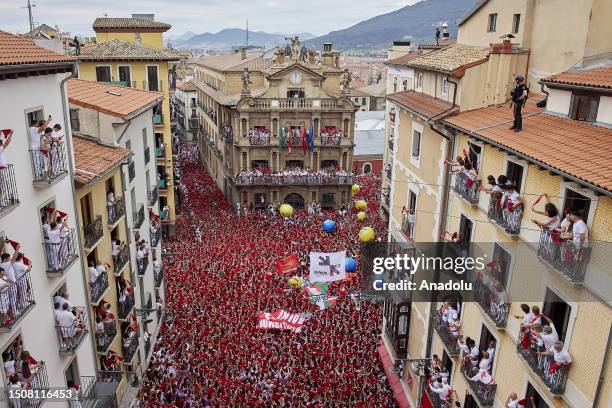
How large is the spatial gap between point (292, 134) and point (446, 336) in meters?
34.5

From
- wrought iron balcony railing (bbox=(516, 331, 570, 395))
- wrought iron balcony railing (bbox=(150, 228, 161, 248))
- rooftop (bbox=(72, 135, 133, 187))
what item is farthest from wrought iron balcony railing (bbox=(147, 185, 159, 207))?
wrought iron balcony railing (bbox=(516, 331, 570, 395))

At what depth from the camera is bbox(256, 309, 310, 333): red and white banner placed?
28.3 m

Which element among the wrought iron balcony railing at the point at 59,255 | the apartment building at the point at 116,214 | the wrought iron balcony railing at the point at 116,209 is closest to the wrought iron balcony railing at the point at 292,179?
the apartment building at the point at 116,214

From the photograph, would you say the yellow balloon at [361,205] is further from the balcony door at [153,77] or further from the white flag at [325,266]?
the balcony door at [153,77]

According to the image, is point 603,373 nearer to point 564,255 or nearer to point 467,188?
point 564,255

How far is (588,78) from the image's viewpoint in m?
13.7

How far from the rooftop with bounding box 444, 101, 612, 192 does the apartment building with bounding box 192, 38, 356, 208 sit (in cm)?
3313

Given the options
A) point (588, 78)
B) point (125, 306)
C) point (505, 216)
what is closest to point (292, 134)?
point (125, 306)

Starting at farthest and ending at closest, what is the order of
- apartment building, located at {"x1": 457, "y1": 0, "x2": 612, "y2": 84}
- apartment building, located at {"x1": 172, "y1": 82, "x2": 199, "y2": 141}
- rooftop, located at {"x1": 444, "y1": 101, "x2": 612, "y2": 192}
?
apartment building, located at {"x1": 172, "y1": 82, "x2": 199, "y2": 141}, apartment building, located at {"x1": 457, "y1": 0, "x2": 612, "y2": 84}, rooftop, located at {"x1": 444, "y1": 101, "x2": 612, "y2": 192}

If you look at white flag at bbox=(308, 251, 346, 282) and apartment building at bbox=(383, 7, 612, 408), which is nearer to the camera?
apartment building at bbox=(383, 7, 612, 408)

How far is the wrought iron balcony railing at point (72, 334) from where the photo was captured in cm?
1495

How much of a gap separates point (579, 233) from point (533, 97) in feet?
29.4

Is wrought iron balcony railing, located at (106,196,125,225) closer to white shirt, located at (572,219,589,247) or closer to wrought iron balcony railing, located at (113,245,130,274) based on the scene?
wrought iron balcony railing, located at (113,245,130,274)

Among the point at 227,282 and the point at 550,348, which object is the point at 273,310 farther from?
the point at 550,348
